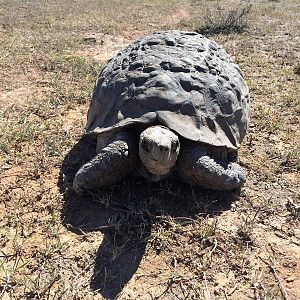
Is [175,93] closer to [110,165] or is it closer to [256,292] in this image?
[110,165]

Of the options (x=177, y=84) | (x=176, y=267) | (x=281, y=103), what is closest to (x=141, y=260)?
(x=176, y=267)

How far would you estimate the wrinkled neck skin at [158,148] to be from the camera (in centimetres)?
295

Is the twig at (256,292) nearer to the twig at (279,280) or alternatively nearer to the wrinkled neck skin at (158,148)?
the twig at (279,280)

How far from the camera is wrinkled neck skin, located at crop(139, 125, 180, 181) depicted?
9.69ft

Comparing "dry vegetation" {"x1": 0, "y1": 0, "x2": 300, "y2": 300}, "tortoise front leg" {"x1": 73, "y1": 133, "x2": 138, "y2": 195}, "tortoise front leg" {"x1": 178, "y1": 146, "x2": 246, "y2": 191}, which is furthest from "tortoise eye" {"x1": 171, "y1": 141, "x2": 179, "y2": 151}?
"dry vegetation" {"x1": 0, "y1": 0, "x2": 300, "y2": 300}

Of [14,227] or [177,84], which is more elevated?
[177,84]

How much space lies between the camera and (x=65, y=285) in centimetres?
265

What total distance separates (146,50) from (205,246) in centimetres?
190

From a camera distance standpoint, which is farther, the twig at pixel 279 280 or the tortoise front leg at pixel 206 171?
the tortoise front leg at pixel 206 171

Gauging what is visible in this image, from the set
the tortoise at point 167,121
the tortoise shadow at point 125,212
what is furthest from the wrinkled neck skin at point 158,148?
the tortoise shadow at point 125,212

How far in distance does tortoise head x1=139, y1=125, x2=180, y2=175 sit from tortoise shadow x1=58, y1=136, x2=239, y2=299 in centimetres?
33

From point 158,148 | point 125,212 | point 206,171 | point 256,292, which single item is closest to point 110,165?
point 125,212

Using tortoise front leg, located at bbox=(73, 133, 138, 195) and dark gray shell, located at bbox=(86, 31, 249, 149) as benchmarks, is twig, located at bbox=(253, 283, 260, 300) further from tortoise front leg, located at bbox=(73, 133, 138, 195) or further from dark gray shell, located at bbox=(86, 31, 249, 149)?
tortoise front leg, located at bbox=(73, 133, 138, 195)

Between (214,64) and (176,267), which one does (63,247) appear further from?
(214,64)
